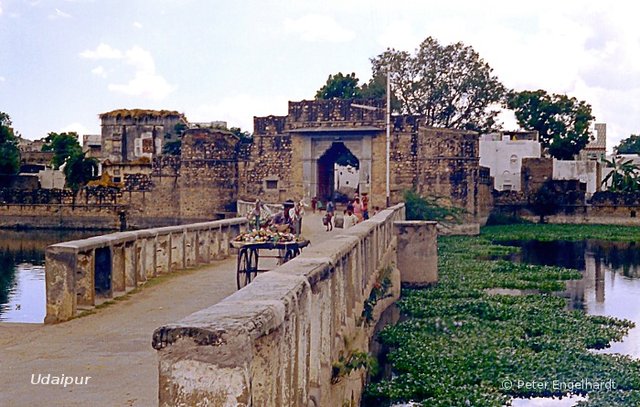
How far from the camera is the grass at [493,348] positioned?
10.8 meters

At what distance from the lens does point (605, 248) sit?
117 ft

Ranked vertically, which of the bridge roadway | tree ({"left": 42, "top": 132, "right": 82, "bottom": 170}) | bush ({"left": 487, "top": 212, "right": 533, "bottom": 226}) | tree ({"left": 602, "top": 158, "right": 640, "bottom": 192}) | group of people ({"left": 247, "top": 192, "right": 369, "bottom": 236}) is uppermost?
tree ({"left": 42, "top": 132, "right": 82, "bottom": 170})

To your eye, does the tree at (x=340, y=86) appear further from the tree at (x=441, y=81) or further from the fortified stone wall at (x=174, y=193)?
the fortified stone wall at (x=174, y=193)

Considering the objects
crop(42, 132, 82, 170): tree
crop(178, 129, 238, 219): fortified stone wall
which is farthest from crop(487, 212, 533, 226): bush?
crop(42, 132, 82, 170): tree

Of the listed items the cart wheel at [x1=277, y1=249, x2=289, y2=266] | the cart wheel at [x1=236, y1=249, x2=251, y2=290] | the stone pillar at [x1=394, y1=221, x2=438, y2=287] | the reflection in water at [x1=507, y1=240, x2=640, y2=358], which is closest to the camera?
the cart wheel at [x1=236, y1=249, x2=251, y2=290]

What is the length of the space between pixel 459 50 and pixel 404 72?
136 inches

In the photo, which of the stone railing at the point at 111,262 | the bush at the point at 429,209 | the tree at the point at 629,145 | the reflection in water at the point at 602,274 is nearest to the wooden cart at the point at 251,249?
the stone railing at the point at 111,262

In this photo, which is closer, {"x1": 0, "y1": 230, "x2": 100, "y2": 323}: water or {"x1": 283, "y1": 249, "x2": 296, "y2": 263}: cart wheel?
{"x1": 283, "y1": 249, "x2": 296, "y2": 263}: cart wheel

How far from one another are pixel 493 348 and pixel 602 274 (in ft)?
47.2

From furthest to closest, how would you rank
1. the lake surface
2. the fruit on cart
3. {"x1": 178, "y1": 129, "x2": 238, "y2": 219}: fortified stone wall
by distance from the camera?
1. {"x1": 178, "y1": 129, "x2": 238, "y2": 219}: fortified stone wall
2. the lake surface
3. the fruit on cart

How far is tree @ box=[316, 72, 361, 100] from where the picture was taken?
192 feet

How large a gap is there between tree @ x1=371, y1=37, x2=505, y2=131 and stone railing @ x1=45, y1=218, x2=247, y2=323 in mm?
37155

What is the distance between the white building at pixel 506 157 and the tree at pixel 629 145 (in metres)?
49.9

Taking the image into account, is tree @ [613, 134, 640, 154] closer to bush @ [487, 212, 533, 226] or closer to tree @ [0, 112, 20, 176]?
bush @ [487, 212, 533, 226]
